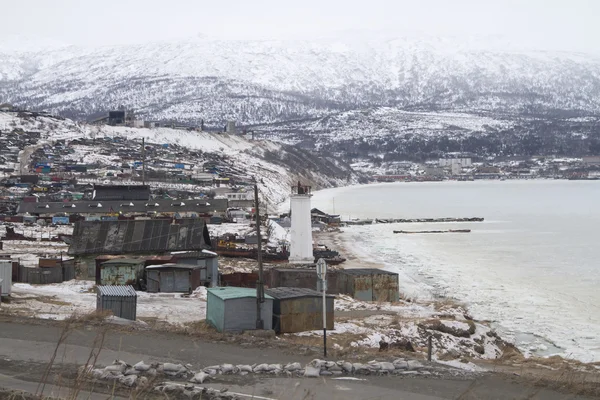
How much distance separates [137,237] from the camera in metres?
23.1

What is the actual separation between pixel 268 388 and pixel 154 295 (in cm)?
1053

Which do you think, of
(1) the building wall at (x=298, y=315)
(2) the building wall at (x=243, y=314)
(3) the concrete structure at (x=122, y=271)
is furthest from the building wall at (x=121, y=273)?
(2) the building wall at (x=243, y=314)

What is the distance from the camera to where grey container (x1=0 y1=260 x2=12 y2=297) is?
52.5 feet

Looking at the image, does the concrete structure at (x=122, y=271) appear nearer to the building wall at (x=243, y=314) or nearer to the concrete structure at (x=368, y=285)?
the concrete structure at (x=368, y=285)

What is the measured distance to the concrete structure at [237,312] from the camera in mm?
12789

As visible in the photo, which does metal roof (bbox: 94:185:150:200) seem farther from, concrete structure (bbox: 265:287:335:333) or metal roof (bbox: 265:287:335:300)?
concrete structure (bbox: 265:287:335:333)

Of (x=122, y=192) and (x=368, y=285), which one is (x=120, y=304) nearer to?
(x=368, y=285)

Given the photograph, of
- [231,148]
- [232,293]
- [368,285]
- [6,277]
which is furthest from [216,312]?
[231,148]

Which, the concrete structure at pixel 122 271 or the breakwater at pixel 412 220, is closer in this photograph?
the concrete structure at pixel 122 271

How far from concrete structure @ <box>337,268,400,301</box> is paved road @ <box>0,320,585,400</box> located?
996cm

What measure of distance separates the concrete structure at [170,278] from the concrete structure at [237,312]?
5698mm

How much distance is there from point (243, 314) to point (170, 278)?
6.34m

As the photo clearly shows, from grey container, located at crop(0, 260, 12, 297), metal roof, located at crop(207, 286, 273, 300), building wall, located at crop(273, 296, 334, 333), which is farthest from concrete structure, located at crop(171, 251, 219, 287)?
building wall, located at crop(273, 296, 334, 333)

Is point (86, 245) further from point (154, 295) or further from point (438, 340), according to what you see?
point (438, 340)
